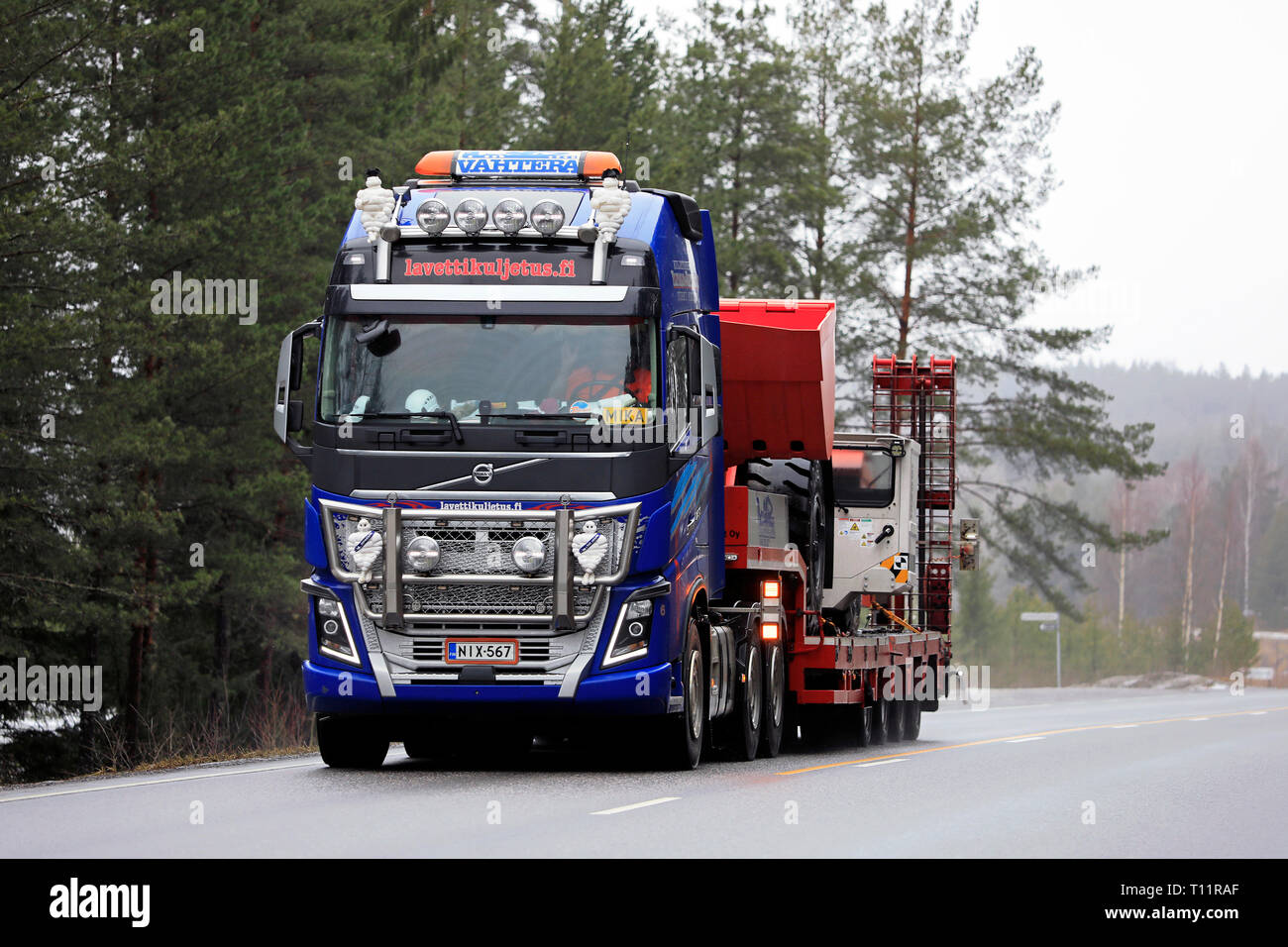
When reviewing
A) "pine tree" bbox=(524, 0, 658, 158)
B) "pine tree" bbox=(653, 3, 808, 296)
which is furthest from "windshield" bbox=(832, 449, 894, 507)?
"pine tree" bbox=(653, 3, 808, 296)

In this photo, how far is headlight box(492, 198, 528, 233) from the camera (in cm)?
1313

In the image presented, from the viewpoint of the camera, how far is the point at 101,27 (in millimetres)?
24094

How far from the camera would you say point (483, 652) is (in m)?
12.8

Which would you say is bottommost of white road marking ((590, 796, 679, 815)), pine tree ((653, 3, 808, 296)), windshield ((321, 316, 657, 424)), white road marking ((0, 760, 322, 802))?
white road marking ((0, 760, 322, 802))

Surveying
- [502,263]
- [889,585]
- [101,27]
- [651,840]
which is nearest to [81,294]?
[101,27]

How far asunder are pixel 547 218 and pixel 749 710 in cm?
495

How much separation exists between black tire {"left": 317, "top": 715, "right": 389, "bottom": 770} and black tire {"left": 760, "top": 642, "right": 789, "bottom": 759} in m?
3.78

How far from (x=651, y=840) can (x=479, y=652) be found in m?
3.66

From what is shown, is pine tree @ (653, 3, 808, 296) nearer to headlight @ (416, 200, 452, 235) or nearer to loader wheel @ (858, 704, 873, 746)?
loader wheel @ (858, 704, 873, 746)

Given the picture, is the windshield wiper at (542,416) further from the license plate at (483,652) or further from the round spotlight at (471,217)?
the license plate at (483,652)

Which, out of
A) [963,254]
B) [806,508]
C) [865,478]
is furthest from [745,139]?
[806,508]

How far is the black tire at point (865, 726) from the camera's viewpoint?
20.0 metres

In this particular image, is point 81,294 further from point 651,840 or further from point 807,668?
point 651,840

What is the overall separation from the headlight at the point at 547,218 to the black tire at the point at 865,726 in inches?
338
